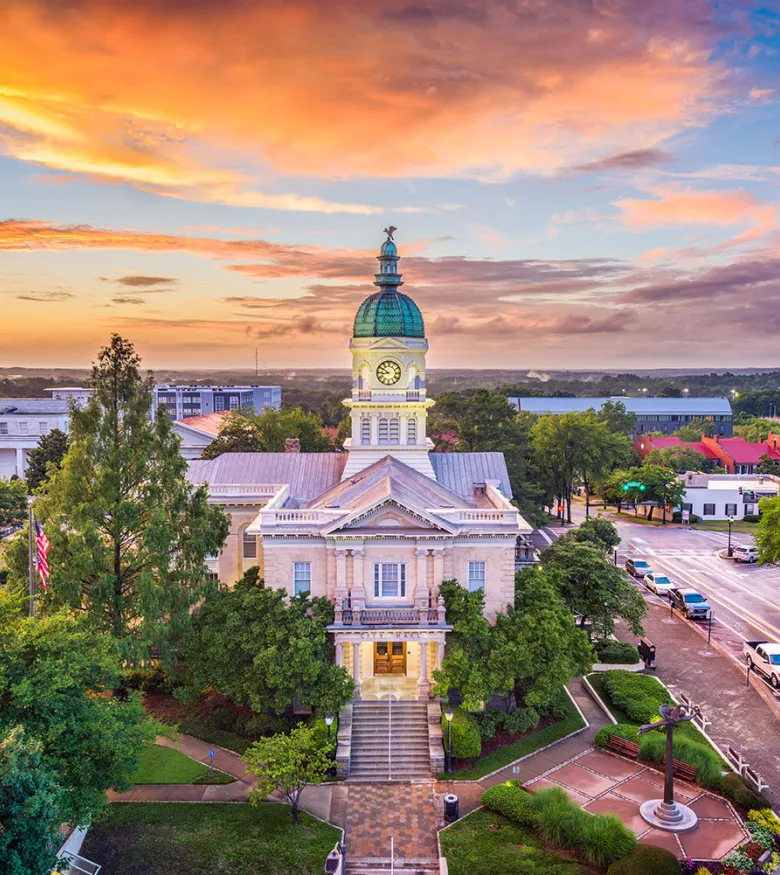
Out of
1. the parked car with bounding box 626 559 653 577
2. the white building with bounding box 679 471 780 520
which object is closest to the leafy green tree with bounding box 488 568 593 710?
the parked car with bounding box 626 559 653 577

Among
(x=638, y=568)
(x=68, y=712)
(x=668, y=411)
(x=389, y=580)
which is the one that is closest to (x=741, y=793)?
(x=389, y=580)

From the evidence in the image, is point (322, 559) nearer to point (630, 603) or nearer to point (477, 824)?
point (477, 824)

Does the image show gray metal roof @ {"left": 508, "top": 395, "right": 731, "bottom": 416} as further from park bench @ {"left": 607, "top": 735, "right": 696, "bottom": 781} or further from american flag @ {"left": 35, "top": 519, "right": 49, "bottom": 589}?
american flag @ {"left": 35, "top": 519, "right": 49, "bottom": 589}

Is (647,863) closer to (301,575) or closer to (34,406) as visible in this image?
(301,575)

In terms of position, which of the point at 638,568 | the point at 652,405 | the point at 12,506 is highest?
the point at 652,405

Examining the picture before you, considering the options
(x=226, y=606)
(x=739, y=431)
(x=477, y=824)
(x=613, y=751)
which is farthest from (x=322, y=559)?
(x=739, y=431)
